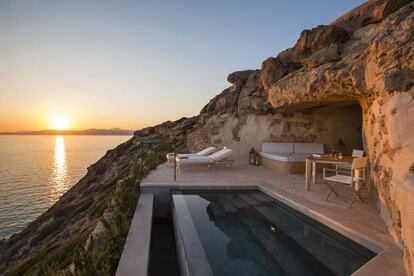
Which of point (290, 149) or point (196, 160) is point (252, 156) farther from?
point (196, 160)

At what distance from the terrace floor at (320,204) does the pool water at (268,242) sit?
150 mm

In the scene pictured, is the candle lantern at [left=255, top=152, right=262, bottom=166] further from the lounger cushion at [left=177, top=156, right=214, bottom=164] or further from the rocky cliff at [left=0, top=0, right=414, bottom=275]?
the lounger cushion at [left=177, top=156, right=214, bottom=164]

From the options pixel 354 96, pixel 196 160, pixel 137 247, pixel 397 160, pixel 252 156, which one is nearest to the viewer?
pixel 397 160

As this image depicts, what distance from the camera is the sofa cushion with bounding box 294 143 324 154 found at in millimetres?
10391

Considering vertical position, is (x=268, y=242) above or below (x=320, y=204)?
below

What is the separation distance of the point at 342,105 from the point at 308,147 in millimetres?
2067

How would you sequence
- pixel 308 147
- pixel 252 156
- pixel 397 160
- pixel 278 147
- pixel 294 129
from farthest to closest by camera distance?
pixel 252 156 < pixel 294 129 < pixel 278 147 < pixel 308 147 < pixel 397 160

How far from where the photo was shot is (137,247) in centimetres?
349

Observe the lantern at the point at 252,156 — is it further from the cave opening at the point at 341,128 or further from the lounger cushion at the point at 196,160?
the cave opening at the point at 341,128

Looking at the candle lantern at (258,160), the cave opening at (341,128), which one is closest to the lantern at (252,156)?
the candle lantern at (258,160)

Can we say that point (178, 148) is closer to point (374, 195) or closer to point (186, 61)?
point (186, 61)

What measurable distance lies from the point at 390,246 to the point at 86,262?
3.78 meters

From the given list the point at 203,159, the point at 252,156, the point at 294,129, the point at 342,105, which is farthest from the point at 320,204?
the point at 294,129

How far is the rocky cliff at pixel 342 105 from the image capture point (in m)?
3.39
